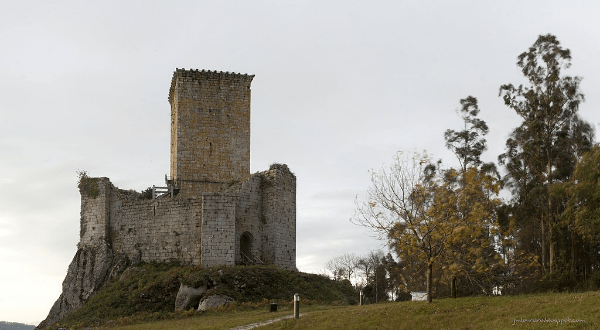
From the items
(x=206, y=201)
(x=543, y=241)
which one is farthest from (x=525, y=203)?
(x=206, y=201)

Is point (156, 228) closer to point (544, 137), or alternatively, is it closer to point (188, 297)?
point (188, 297)

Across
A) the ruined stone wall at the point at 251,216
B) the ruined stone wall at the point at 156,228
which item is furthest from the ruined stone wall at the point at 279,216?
the ruined stone wall at the point at 156,228

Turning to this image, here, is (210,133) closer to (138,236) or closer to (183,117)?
(183,117)

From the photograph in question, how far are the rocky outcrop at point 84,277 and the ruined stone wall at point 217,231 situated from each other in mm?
5245

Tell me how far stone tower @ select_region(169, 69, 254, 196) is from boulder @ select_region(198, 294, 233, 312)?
11535mm

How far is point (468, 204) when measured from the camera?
92.5ft

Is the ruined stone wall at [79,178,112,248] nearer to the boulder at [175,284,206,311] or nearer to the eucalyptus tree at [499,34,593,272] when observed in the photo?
the boulder at [175,284,206,311]

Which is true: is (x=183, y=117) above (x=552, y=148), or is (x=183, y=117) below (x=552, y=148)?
above

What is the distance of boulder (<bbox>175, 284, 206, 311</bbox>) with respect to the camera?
31797mm

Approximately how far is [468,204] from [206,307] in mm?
12006

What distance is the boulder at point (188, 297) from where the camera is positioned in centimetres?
3180

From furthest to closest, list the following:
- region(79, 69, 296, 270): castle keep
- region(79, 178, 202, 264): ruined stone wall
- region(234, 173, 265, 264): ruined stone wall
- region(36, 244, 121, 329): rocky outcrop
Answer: region(36, 244, 121, 329): rocky outcrop → region(234, 173, 265, 264): ruined stone wall → region(79, 178, 202, 264): ruined stone wall → region(79, 69, 296, 270): castle keep

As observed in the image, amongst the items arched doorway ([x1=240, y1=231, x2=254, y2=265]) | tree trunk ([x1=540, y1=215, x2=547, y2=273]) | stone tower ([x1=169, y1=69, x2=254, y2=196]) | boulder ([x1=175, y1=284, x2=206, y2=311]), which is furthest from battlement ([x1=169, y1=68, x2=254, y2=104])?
tree trunk ([x1=540, y1=215, x2=547, y2=273])

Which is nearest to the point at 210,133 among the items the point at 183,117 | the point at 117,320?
the point at 183,117
